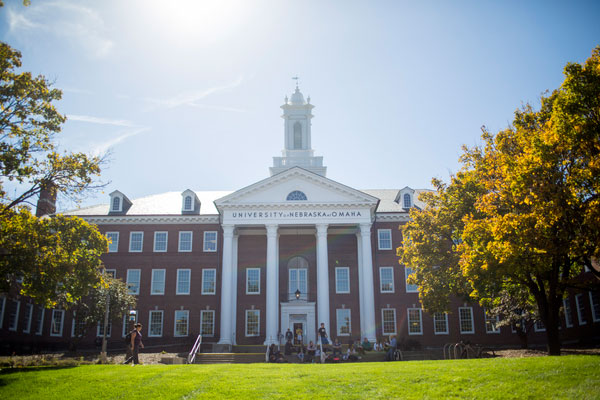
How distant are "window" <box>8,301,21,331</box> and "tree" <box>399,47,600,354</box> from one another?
92.8 ft

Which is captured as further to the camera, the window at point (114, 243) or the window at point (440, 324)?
the window at point (114, 243)

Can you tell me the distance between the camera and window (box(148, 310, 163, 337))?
41.8 m

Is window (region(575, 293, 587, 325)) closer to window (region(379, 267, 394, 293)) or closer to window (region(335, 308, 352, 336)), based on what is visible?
window (region(379, 267, 394, 293))

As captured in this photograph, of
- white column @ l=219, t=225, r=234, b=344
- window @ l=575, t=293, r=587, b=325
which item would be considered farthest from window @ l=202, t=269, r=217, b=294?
window @ l=575, t=293, r=587, b=325

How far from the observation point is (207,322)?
139ft

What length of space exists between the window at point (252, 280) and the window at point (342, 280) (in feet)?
20.4

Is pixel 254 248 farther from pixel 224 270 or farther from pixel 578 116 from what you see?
pixel 578 116

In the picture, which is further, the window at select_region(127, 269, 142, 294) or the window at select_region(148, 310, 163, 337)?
the window at select_region(127, 269, 142, 294)

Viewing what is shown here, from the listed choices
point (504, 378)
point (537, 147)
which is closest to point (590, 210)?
point (537, 147)

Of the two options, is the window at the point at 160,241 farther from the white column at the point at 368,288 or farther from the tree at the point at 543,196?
the tree at the point at 543,196

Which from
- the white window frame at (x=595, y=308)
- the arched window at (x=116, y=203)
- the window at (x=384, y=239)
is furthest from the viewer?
the arched window at (x=116, y=203)

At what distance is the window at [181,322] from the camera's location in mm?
41875

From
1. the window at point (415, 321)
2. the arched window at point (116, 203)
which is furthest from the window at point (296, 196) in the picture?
the arched window at point (116, 203)

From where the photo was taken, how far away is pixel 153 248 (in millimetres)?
43938
